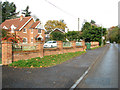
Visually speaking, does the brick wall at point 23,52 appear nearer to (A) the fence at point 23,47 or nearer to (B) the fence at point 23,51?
(B) the fence at point 23,51

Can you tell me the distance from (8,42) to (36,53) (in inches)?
122

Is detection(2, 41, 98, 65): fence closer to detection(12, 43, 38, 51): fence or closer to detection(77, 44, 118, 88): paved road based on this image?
detection(12, 43, 38, 51): fence

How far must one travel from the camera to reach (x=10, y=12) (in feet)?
160

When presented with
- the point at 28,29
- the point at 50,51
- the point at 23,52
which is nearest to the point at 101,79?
the point at 23,52

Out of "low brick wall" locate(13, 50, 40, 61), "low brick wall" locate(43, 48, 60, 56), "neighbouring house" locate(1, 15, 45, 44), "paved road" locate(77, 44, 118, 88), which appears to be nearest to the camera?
"paved road" locate(77, 44, 118, 88)

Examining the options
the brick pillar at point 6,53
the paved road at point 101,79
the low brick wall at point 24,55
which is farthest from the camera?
the low brick wall at point 24,55

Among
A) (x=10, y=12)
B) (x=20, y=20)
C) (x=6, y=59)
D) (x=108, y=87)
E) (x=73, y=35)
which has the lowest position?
(x=108, y=87)

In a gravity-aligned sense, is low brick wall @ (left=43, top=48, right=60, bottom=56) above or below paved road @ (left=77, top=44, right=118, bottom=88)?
above

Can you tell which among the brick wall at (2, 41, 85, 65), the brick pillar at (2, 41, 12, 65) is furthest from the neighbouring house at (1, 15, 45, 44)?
the brick pillar at (2, 41, 12, 65)

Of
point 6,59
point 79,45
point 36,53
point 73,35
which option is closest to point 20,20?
point 73,35

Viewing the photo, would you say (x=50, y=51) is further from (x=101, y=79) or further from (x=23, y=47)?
(x=101, y=79)

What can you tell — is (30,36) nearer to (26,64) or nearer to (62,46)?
(62,46)

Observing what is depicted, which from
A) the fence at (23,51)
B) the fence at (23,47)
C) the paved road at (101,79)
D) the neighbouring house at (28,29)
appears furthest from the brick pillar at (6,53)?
the neighbouring house at (28,29)

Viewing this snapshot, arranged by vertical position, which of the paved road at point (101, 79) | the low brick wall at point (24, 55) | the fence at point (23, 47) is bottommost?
the paved road at point (101, 79)
